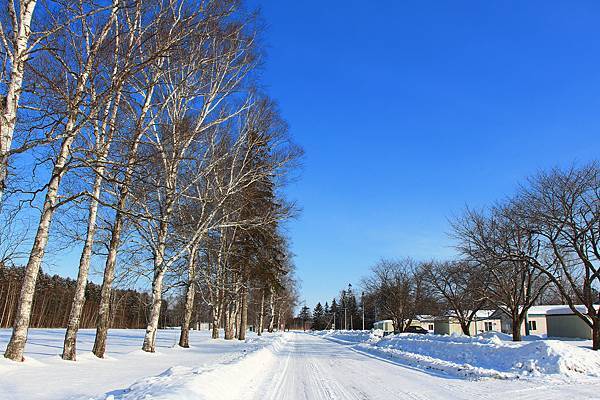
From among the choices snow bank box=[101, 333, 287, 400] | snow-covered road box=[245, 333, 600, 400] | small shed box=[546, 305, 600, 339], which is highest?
small shed box=[546, 305, 600, 339]

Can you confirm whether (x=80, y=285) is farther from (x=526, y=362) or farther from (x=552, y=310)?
(x=552, y=310)

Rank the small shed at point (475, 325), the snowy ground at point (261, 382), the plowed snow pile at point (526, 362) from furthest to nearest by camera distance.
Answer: the small shed at point (475, 325)
the plowed snow pile at point (526, 362)
the snowy ground at point (261, 382)

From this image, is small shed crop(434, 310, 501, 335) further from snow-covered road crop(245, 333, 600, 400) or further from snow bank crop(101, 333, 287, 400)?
snow bank crop(101, 333, 287, 400)

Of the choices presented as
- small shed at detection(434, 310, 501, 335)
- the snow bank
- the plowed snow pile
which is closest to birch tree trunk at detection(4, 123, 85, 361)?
the snow bank

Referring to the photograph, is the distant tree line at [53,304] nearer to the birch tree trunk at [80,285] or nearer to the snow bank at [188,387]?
the birch tree trunk at [80,285]

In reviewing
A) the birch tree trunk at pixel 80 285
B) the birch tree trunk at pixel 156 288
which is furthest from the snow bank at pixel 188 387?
the birch tree trunk at pixel 156 288

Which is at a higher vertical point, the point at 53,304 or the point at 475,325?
the point at 53,304

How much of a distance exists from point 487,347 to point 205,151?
13.8m

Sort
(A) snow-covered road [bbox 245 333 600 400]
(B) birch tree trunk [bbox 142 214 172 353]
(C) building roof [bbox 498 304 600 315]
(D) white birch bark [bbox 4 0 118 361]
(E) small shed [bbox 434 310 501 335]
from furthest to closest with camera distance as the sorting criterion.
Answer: (E) small shed [bbox 434 310 501 335] → (C) building roof [bbox 498 304 600 315] → (B) birch tree trunk [bbox 142 214 172 353] → (D) white birch bark [bbox 4 0 118 361] → (A) snow-covered road [bbox 245 333 600 400]

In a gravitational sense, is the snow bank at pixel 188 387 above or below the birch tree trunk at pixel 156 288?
below

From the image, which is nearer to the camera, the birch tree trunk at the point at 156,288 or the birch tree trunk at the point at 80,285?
the birch tree trunk at the point at 80,285

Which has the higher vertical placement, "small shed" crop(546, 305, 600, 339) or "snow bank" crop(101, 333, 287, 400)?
"small shed" crop(546, 305, 600, 339)

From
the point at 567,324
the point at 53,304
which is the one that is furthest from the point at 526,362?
the point at 53,304

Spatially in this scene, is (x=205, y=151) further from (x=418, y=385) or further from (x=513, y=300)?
(x=513, y=300)
